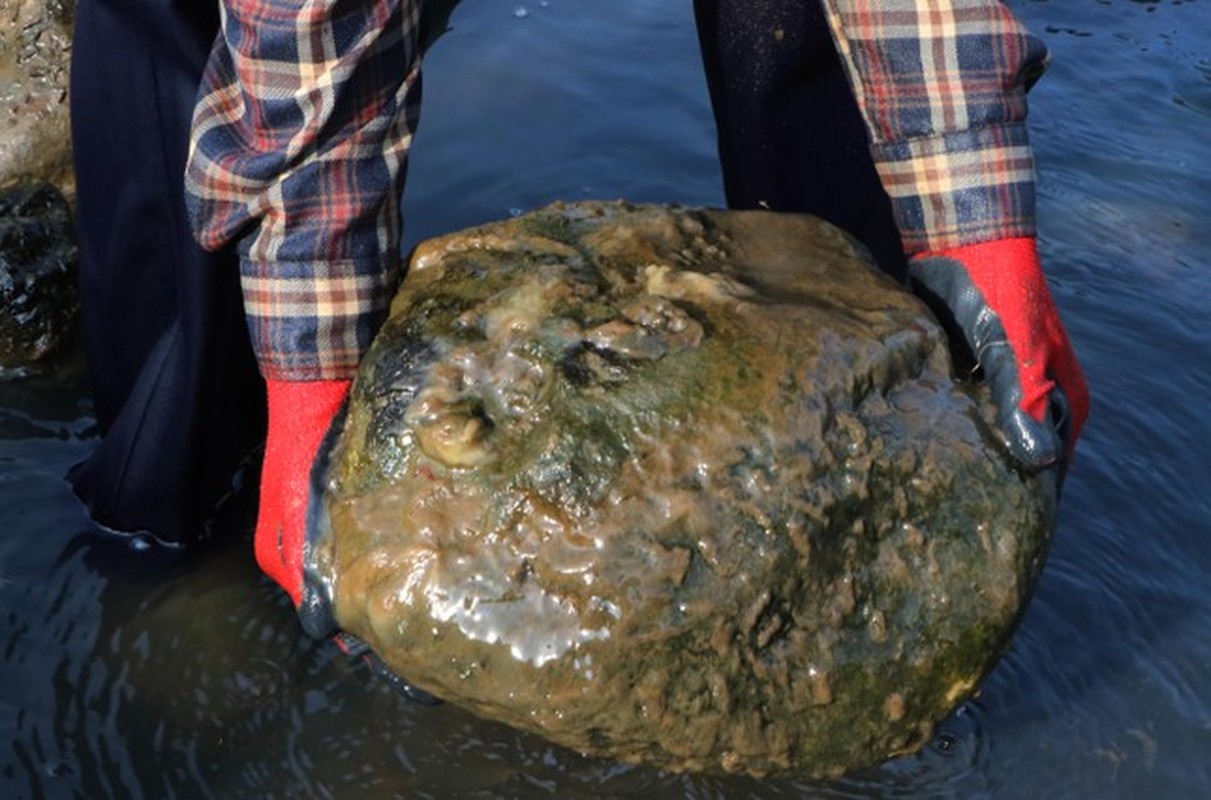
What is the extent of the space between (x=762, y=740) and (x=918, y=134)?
1.08 m

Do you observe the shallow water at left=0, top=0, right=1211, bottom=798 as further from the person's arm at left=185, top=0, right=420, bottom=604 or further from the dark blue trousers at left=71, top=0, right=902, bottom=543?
the person's arm at left=185, top=0, right=420, bottom=604

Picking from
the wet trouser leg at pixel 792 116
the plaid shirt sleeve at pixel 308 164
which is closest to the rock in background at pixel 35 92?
the plaid shirt sleeve at pixel 308 164

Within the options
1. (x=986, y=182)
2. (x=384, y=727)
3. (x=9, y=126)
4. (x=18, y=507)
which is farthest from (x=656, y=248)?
(x=9, y=126)

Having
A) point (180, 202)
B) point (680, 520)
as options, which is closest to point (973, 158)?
point (680, 520)

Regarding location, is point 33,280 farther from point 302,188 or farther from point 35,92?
point 302,188

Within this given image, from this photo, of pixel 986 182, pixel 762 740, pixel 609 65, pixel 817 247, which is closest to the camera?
pixel 762 740

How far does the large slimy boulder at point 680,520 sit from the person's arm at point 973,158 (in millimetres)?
117

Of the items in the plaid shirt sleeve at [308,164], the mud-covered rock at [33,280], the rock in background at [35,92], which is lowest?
→ the mud-covered rock at [33,280]

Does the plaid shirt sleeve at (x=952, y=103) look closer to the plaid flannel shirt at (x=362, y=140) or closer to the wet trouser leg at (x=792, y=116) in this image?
the plaid flannel shirt at (x=362, y=140)

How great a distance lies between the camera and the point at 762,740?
2.50m

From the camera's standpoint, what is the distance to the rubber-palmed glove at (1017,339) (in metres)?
2.61

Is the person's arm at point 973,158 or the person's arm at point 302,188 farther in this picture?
the person's arm at point 973,158

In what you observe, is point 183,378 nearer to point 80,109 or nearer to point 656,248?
point 80,109

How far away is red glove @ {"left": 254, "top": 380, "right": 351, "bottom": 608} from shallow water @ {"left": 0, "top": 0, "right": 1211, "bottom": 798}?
525mm
